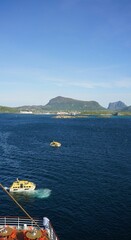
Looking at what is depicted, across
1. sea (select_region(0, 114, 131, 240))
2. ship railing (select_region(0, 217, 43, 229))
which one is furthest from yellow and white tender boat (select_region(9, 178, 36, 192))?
ship railing (select_region(0, 217, 43, 229))

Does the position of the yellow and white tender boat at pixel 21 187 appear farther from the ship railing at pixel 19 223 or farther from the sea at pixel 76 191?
the ship railing at pixel 19 223

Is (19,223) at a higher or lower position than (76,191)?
higher

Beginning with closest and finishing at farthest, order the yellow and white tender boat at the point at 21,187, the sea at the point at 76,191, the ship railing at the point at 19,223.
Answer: the ship railing at the point at 19,223
the sea at the point at 76,191
the yellow and white tender boat at the point at 21,187

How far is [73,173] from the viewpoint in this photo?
306 ft

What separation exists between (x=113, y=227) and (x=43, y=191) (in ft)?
86.3

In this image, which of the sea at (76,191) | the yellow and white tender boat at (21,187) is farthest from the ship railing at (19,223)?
the yellow and white tender boat at (21,187)

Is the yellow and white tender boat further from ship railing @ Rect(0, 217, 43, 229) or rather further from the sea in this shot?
ship railing @ Rect(0, 217, 43, 229)

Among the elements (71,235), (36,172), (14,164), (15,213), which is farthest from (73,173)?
(71,235)

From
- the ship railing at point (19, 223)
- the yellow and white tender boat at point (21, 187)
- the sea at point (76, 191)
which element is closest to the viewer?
the ship railing at point (19, 223)

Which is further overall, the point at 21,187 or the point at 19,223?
the point at 21,187

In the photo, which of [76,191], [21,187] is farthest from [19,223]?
[21,187]

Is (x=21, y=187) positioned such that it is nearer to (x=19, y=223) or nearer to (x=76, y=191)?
(x=76, y=191)

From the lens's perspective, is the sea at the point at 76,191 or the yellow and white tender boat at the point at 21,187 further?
the yellow and white tender boat at the point at 21,187

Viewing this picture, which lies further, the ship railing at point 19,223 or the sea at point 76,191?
the sea at point 76,191
